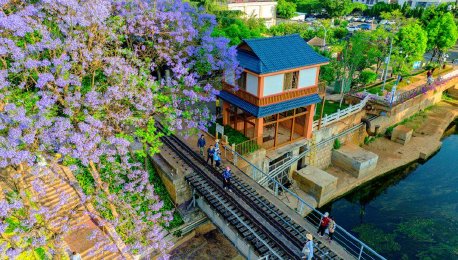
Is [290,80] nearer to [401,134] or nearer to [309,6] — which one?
[401,134]

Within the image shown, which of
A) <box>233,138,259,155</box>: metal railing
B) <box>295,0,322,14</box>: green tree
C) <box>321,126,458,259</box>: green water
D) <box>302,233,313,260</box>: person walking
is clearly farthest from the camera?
<box>295,0,322,14</box>: green tree

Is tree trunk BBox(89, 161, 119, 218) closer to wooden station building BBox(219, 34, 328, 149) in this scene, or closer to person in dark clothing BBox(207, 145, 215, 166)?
person in dark clothing BBox(207, 145, 215, 166)

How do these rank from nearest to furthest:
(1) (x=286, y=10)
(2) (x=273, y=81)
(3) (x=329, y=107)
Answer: (2) (x=273, y=81)
(3) (x=329, y=107)
(1) (x=286, y=10)

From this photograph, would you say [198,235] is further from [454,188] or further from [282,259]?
[454,188]

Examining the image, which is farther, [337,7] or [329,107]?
[337,7]

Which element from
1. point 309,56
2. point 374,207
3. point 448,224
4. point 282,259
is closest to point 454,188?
point 448,224

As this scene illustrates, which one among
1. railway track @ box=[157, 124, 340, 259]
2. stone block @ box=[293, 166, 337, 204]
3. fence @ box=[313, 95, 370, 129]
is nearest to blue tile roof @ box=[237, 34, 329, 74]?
fence @ box=[313, 95, 370, 129]

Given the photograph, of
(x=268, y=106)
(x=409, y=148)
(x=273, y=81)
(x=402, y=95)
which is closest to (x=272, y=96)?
(x=268, y=106)
